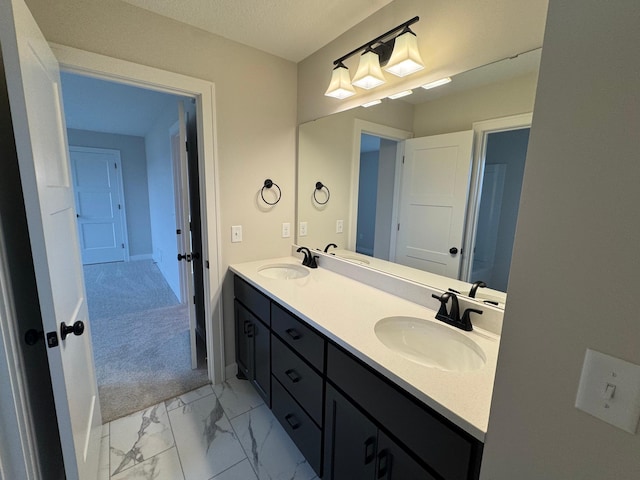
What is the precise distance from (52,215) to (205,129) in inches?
40.1

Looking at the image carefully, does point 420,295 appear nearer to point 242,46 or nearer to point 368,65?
point 368,65

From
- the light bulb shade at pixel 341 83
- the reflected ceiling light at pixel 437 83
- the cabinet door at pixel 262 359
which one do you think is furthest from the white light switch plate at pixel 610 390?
the light bulb shade at pixel 341 83

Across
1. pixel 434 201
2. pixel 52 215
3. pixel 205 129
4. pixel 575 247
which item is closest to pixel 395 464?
pixel 575 247

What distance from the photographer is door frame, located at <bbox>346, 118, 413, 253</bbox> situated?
1572 millimetres

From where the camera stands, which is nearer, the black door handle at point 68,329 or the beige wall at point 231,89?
the black door handle at point 68,329

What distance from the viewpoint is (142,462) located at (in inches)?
59.1

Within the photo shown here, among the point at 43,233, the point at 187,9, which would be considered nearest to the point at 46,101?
the point at 43,233

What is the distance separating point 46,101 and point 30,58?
9.1 inches

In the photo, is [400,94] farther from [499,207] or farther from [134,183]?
[134,183]

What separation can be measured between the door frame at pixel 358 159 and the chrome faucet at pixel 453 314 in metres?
0.49

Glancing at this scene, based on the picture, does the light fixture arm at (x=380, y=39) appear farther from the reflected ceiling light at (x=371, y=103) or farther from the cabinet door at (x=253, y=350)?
the cabinet door at (x=253, y=350)

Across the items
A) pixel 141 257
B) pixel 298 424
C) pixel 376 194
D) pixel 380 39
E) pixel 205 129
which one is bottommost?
pixel 141 257

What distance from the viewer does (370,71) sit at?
1.44 m

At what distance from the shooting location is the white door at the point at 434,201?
135 centimetres
